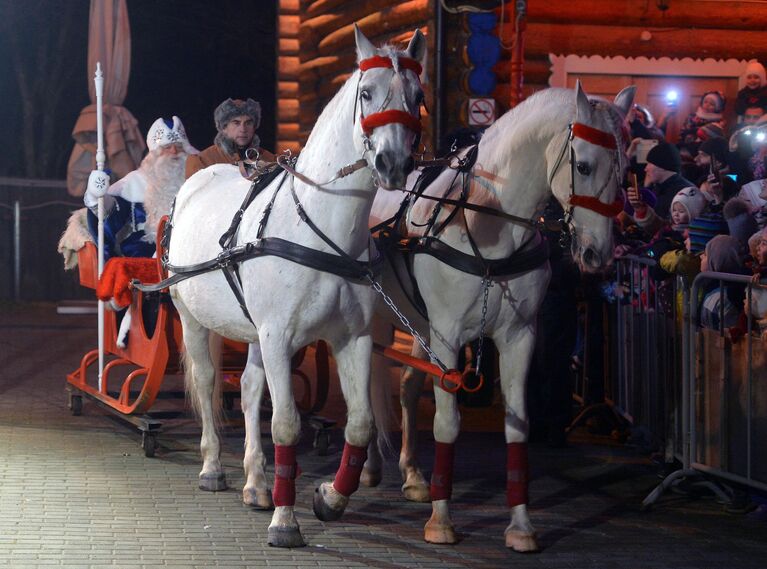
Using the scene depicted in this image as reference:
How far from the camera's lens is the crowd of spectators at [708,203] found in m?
7.75

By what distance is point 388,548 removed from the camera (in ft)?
21.1

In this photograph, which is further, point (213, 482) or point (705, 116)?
point (705, 116)

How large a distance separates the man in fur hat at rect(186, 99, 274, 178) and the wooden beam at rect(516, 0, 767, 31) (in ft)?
18.6

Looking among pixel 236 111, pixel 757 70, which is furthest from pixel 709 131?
pixel 236 111

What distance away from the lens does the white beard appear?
374 inches

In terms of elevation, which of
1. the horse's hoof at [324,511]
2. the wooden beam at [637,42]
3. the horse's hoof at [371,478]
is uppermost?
the wooden beam at [637,42]

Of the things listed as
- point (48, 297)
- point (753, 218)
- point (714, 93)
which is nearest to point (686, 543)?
point (753, 218)

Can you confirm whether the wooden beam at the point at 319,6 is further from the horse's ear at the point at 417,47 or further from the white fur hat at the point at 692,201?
the horse's ear at the point at 417,47

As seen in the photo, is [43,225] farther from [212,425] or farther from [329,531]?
[329,531]

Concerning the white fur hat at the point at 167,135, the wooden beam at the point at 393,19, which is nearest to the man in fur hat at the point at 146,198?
the white fur hat at the point at 167,135

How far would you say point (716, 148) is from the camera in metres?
10.5

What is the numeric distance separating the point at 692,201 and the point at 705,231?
0.67 m

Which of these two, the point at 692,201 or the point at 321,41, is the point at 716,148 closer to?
the point at 692,201

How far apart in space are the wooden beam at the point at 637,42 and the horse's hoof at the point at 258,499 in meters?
7.48
